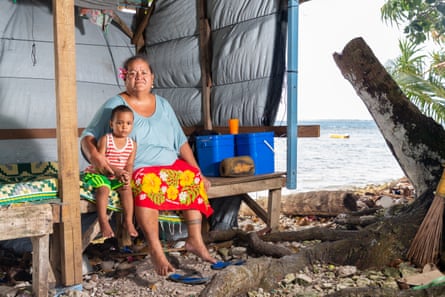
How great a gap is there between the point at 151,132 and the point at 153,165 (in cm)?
26

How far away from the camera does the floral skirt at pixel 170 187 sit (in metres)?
3.33

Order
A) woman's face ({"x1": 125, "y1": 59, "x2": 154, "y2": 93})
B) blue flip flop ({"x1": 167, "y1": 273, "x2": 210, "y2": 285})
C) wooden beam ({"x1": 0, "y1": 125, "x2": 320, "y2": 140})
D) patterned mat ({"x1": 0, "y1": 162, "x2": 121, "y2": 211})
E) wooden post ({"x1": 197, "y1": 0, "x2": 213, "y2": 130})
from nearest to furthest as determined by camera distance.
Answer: patterned mat ({"x1": 0, "y1": 162, "x2": 121, "y2": 211}) < blue flip flop ({"x1": 167, "y1": 273, "x2": 210, "y2": 285}) < woman's face ({"x1": 125, "y1": 59, "x2": 154, "y2": 93}) < wooden beam ({"x1": 0, "y1": 125, "x2": 320, "y2": 140}) < wooden post ({"x1": 197, "y1": 0, "x2": 213, "y2": 130})

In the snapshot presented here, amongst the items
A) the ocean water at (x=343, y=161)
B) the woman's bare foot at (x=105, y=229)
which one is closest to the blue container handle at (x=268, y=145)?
the woman's bare foot at (x=105, y=229)

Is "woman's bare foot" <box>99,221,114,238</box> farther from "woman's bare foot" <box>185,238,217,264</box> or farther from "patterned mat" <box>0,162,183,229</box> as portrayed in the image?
"woman's bare foot" <box>185,238,217,264</box>

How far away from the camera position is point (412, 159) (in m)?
3.61

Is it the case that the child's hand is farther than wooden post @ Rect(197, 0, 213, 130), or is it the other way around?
wooden post @ Rect(197, 0, 213, 130)

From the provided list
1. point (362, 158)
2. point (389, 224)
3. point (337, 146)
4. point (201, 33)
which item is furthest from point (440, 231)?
point (337, 146)

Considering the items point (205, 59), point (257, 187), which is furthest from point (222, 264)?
point (205, 59)

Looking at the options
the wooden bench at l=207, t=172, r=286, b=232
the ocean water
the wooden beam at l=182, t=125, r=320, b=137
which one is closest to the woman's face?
the wooden bench at l=207, t=172, r=286, b=232

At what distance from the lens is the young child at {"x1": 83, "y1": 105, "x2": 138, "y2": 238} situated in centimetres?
327

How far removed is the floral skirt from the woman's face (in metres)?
0.61

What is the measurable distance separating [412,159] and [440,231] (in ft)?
2.27

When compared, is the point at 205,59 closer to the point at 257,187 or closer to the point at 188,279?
the point at 257,187

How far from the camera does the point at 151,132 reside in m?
3.57
